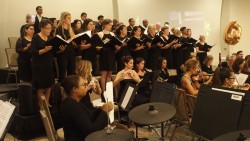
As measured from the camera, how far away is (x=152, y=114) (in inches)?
124

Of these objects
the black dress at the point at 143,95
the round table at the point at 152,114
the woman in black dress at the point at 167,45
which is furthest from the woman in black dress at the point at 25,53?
the woman in black dress at the point at 167,45

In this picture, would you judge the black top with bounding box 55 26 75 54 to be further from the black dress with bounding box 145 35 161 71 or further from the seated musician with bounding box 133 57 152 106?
the black dress with bounding box 145 35 161 71

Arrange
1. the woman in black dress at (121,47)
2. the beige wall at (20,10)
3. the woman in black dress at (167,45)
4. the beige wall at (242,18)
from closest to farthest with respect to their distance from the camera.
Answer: the woman in black dress at (121,47)
the woman in black dress at (167,45)
the beige wall at (20,10)
the beige wall at (242,18)

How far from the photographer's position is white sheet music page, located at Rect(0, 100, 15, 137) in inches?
81.4

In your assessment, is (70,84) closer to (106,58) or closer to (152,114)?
(152,114)

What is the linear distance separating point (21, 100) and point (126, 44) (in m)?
2.88

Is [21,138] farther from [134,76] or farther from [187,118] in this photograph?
[187,118]

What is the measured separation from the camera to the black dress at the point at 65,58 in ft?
18.8

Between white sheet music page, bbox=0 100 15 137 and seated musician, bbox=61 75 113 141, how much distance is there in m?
0.62

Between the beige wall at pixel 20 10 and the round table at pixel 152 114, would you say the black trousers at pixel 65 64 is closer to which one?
the round table at pixel 152 114

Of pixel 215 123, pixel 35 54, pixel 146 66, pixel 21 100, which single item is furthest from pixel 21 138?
pixel 146 66

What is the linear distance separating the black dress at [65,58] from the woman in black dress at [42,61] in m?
0.51

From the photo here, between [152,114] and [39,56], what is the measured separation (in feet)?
8.93

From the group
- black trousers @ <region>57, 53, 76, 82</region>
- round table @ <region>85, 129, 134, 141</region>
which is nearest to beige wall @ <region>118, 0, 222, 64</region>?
black trousers @ <region>57, 53, 76, 82</region>
